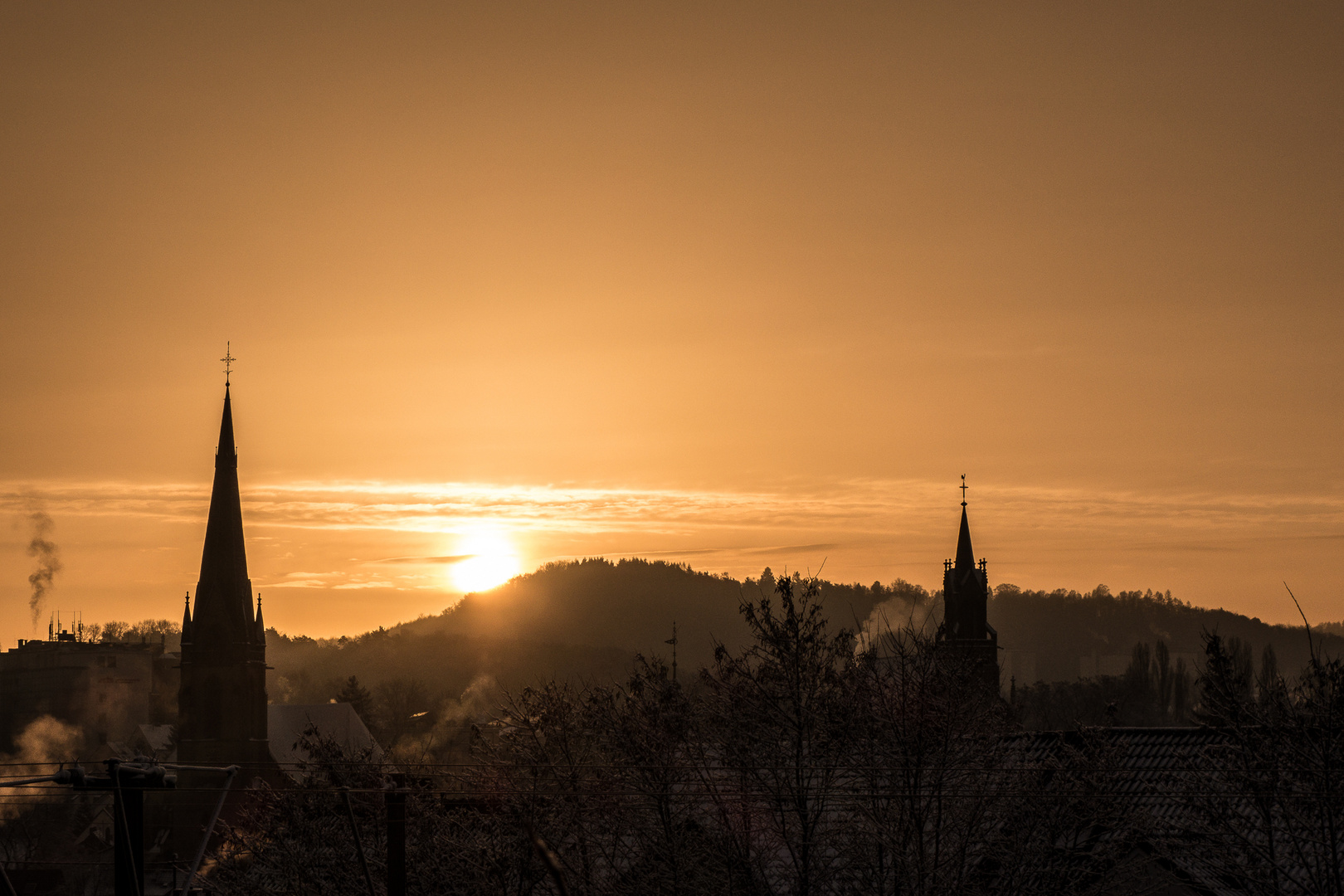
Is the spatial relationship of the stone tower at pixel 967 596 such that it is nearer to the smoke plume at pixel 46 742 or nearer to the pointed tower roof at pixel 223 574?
the pointed tower roof at pixel 223 574

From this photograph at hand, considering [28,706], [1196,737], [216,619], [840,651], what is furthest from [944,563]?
[28,706]

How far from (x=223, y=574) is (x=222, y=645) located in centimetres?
418

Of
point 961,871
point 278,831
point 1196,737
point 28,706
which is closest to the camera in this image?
point 961,871

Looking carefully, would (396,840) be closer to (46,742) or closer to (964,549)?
(964,549)

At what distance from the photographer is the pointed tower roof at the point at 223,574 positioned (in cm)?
7519

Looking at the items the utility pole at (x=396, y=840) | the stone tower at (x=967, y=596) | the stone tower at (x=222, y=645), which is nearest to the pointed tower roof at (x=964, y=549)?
the stone tower at (x=967, y=596)

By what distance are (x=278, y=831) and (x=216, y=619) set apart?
4875cm

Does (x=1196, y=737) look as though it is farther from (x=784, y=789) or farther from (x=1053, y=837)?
(x=784, y=789)

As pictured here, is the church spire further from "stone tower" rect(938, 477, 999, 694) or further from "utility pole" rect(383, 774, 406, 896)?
"utility pole" rect(383, 774, 406, 896)

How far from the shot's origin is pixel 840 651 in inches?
937

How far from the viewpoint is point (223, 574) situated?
247 ft

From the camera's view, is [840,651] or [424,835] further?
[424,835]

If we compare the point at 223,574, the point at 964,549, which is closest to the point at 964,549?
the point at 964,549

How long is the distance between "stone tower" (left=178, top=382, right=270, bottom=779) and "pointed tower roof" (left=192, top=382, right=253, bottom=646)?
5cm
